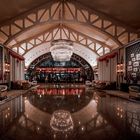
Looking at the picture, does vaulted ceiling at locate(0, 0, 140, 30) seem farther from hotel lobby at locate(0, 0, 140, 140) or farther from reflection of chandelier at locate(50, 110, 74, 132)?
reflection of chandelier at locate(50, 110, 74, 132)

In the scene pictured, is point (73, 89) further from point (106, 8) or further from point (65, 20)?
point (106, 8)

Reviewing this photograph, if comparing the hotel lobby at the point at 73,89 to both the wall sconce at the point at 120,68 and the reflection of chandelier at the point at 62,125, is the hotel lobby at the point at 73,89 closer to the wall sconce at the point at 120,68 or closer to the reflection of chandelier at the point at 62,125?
the reflection of chandelier at the point at 62,125

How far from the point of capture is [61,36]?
3416 cm

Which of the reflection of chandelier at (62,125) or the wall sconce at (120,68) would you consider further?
the wall sconce at (120,68)

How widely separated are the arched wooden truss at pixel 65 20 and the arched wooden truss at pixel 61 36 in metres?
7.00

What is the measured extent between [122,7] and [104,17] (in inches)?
148

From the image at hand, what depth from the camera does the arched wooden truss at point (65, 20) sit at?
2206cm

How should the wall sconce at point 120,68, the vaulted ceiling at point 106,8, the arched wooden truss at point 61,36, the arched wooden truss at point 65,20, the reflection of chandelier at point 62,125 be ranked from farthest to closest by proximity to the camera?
the arched wooden truss at point 61,36 → the arched wooden truss at point 65,20 → the wall sconce at point 120,68 → the vaulted ceiling at point 106,8 → the reflection of chandelier at point 62,125

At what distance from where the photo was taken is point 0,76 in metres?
19.1

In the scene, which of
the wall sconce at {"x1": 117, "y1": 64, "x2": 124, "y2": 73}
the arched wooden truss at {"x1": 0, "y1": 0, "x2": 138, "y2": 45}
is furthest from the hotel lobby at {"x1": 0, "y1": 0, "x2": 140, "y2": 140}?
the wall sconce at {"x1": 117, "y1": 64, "x2": 124, "y2": 73}

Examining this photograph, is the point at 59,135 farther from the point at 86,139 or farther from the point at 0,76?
the point at 0,76

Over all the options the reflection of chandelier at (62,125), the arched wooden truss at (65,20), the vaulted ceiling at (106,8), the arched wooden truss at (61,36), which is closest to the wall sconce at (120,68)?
the arched wooden truss at (65,20)

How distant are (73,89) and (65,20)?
7.12 m

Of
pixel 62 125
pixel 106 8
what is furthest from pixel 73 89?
pixel 62 125
